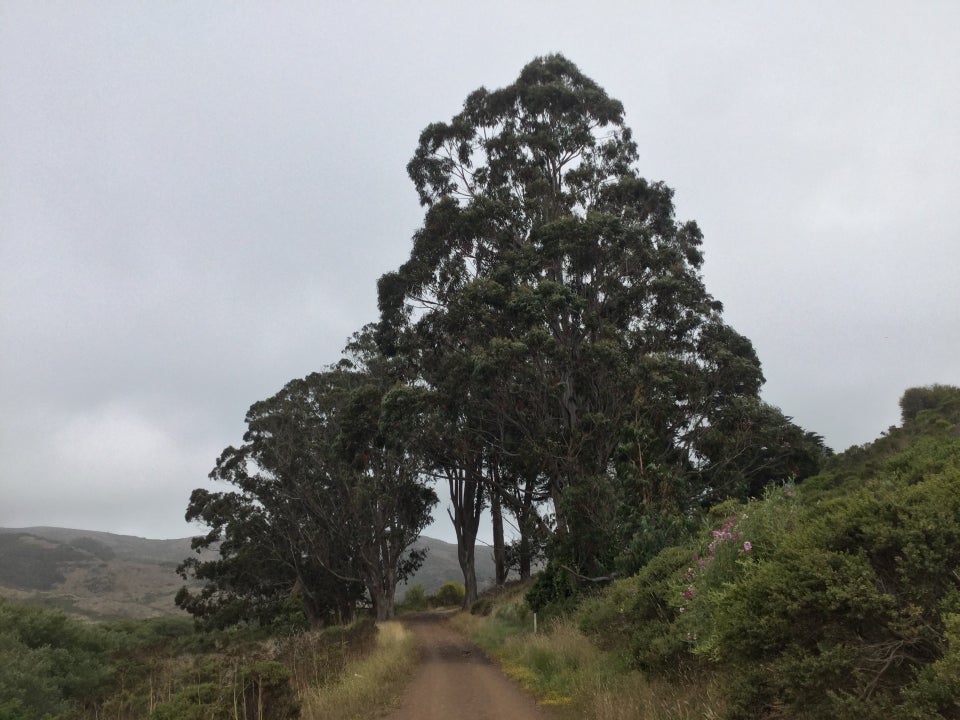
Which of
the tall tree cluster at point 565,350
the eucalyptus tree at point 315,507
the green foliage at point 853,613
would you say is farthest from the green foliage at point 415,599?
the green foliage at point 853,613

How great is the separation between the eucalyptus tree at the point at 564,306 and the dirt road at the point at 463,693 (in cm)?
462

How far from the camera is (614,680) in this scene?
30.8 feet

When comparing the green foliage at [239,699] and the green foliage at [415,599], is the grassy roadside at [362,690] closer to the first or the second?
the green foliage at [239,699]

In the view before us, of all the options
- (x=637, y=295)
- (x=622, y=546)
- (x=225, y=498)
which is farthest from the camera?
(x=225, y=498)

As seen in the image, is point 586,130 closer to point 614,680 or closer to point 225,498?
point 614,680

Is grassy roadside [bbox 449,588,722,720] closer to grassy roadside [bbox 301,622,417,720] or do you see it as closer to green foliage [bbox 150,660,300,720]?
grassy roadside [bbox 301,622,417,720]

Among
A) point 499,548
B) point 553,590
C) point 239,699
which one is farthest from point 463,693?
point 499,548

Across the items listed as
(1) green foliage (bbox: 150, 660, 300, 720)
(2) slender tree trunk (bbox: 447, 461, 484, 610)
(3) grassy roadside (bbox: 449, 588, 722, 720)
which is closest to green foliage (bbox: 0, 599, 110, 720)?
(1) green foliage (bbox: 150, 660, 300, 720)

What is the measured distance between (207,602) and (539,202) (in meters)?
39.0

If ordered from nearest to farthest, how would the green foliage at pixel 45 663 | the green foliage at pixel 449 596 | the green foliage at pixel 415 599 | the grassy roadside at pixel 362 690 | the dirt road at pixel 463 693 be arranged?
the grassy roadside at pixel 362 690, the dirt road at pixel 463 693, the green foliage at pixel 45 663, the green foliage at pixel 415 599, the green foliage at pixel 449 596

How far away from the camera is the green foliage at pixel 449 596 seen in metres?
54.0

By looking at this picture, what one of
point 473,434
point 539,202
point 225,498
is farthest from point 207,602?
point 539,202

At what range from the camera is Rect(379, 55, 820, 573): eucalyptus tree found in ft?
68.6

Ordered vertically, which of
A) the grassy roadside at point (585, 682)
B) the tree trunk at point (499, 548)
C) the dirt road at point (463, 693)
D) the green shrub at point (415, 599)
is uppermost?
the tree trunk at point (499, 548)
